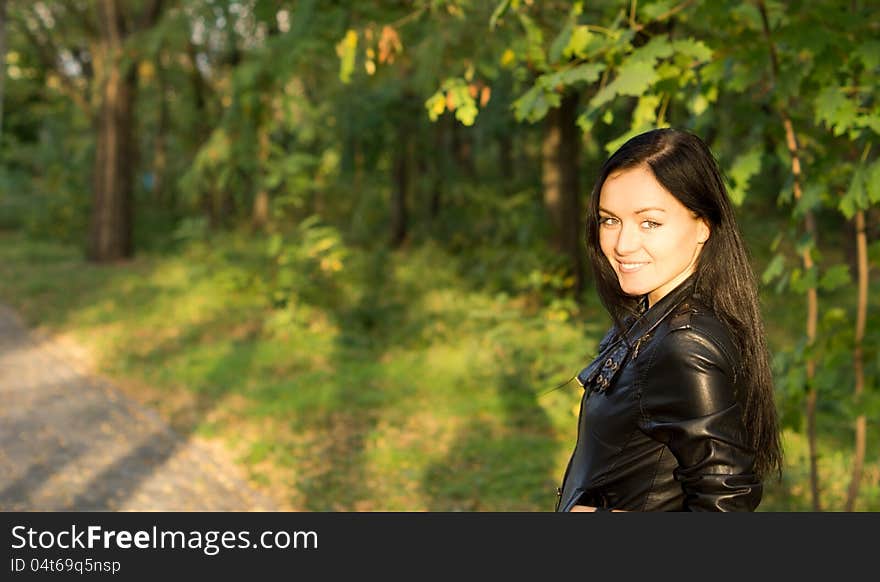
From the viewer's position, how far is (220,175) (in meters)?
14.8

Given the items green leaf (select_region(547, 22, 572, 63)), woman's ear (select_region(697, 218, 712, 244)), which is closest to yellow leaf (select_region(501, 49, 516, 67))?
green leaf (select_region(547, 22, 572, 63))

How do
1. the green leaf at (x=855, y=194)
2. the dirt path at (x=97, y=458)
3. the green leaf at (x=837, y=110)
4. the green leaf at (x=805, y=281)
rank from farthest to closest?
the dirt path at (x=97, y=458), the green leaf at (x=805, y=281), the green leaf at (x=837, y=110), the green leaf at (x=855, y=194)

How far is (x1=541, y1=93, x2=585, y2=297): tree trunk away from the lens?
1437 cm

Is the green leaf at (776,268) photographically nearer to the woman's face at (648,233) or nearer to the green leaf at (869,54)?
the green leaf at (869,54)

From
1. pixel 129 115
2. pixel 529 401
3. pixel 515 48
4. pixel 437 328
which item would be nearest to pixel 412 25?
pixel 515 48

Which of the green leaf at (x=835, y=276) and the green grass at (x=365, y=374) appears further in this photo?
the green grass at (x=365, y=374)

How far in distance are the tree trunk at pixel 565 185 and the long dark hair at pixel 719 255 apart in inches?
477

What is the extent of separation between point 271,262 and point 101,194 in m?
7.63

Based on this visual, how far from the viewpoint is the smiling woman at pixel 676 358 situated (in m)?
1.90

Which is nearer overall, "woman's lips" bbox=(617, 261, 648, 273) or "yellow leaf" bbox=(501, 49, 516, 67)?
"woman's lips" bbox=(617, 261, 648, 273)

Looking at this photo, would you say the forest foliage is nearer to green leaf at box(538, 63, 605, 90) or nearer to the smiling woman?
green leaf at box(538, 63, 605, 90)

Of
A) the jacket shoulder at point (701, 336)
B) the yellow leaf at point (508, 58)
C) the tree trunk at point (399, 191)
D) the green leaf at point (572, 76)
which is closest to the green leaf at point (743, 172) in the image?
the green leaf at point (572, 76)

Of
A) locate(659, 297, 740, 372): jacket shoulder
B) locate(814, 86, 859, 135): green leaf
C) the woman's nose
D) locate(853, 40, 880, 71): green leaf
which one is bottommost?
locate(659, 297, 740, 372): jacket shoulder
